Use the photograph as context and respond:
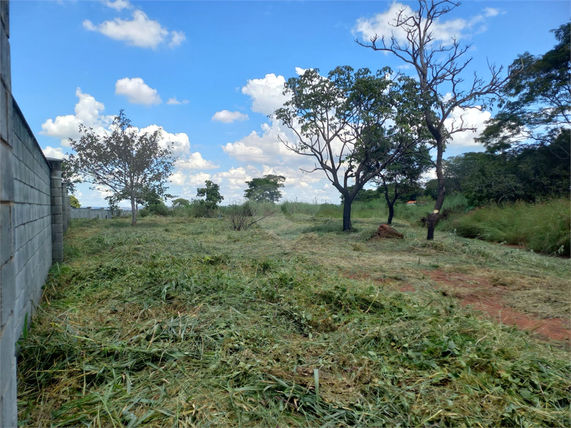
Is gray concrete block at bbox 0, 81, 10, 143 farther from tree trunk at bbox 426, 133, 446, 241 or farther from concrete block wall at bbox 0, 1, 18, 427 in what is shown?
tree trunk at bbox 426, 133, 446, 241

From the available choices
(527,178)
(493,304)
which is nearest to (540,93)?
(527,178)

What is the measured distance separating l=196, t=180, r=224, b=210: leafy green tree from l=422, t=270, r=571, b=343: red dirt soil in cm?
1652

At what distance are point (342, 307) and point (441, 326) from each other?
2.74 ft

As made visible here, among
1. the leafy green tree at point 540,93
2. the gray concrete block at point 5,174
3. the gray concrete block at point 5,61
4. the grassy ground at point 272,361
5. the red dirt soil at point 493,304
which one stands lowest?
the red dirt soil at point 493,304

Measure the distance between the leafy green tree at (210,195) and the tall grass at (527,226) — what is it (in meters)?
13.0

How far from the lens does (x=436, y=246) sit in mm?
7812

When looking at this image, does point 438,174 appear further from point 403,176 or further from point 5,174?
point 5,174

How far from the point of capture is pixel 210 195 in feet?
67.8

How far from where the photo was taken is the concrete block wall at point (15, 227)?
3.73 feet

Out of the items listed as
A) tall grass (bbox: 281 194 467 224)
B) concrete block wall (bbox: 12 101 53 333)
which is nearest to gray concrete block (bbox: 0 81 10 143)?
concrete block wall (bbox: 12 101 53 333)

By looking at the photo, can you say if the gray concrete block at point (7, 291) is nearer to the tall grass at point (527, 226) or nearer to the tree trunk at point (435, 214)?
the tall grass at point (527, 226)

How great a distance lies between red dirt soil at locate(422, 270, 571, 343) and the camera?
10.1 feet

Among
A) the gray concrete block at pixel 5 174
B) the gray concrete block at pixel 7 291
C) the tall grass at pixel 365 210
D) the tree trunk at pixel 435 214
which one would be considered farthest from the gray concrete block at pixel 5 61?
the tall grass at pixel 365 210

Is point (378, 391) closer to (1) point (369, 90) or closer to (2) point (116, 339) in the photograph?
(2) point (116, 339)
